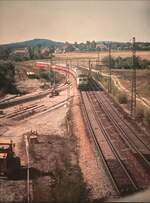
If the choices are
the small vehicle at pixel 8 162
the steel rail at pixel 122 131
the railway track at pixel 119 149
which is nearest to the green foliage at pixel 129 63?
the steel rail at pixel 122 131

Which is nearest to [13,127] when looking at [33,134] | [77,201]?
[33,134]

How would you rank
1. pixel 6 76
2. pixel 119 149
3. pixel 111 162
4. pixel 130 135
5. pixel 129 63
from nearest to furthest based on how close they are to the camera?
pixel 111 162 → pixel 119 149 → pixel 130 135 → pixel 6 76 → pixel 129 63

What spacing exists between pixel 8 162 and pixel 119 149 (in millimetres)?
6729

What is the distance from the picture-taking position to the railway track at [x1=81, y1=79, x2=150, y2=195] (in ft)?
51.4

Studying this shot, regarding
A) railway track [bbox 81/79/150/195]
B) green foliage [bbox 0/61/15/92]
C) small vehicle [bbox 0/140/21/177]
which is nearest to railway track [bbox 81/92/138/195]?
railway track [bbox 81/79/150/195]

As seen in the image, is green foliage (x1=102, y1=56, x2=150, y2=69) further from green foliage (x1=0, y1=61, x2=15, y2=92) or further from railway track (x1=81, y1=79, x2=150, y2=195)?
railway track (x1=81, y1=79, x2=150, y2=195)

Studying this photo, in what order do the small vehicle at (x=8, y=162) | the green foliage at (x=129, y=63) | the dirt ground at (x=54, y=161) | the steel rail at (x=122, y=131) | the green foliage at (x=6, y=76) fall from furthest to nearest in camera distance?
the green foliage at (x=129, y=63) → the green foliage at (x=6, y=76) → the steel rail at (x=122, y=131) → the small vehicle at (x=8, y=162) → the dirt ground at (x=54, y=161)

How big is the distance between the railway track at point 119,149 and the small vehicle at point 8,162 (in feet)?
14.4

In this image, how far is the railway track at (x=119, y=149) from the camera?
15.7 m

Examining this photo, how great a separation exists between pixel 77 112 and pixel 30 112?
4384 mm

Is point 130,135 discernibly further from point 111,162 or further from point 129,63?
point 129,63

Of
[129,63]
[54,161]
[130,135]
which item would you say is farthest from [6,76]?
[129,63]

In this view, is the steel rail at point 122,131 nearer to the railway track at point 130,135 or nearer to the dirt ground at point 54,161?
the railway track at point 130,135

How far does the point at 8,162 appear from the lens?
16.9 meters
